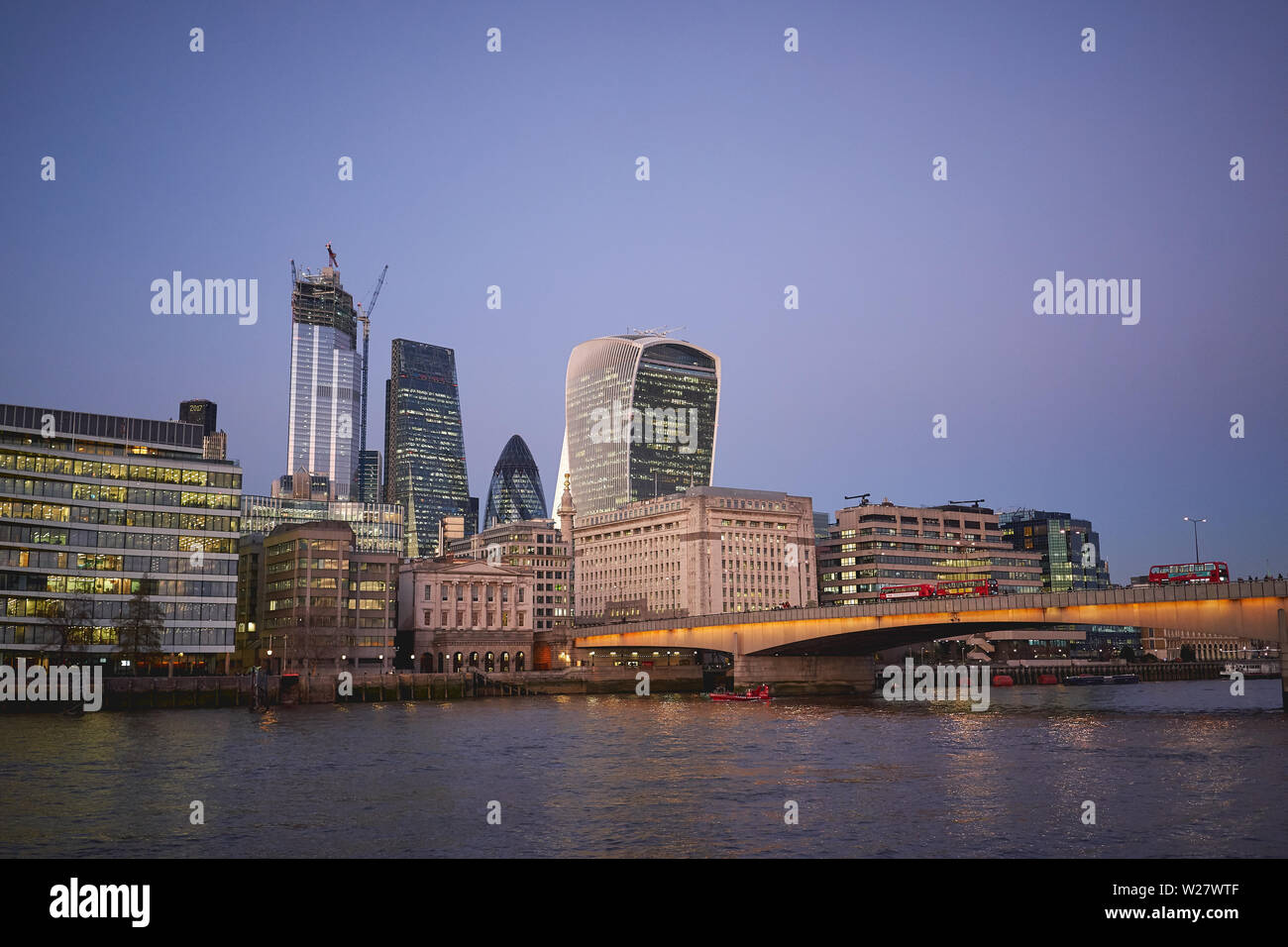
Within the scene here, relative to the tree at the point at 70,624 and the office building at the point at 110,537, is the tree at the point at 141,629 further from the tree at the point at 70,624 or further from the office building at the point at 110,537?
the tree at the point at 70,624

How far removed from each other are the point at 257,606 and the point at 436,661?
34.5m

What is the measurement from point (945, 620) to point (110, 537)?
9841 centimetres

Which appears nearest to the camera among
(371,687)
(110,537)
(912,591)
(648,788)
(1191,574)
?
(648,788)

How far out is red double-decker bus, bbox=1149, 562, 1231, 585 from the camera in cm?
9862

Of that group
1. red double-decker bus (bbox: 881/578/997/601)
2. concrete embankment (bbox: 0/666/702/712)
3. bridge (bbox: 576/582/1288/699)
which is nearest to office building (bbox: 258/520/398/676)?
concrete embankment (bbox: 0/666/702/712)

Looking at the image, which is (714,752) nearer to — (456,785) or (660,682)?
(456,785)

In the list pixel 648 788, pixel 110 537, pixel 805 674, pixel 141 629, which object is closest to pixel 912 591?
pixel 805 674

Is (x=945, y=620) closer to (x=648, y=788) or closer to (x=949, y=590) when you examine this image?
(x=949, y=590)

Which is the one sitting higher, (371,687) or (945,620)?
Answer: (945,620)

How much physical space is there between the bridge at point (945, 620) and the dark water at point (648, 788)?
9.64 meters

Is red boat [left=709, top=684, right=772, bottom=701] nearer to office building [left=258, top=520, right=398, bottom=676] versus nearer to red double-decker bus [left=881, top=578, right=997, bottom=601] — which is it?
red double-decker bus [left=881, top=578, right=997, bottom=601]

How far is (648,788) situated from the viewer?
1933 inches
